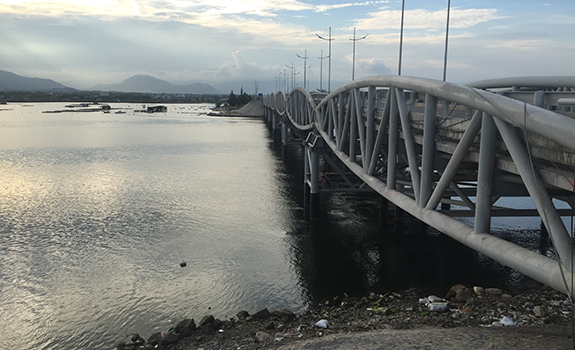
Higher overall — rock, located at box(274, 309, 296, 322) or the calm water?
rock, located at box(274, 309, 296, 322)

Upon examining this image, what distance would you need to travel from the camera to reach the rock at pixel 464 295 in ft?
54.6

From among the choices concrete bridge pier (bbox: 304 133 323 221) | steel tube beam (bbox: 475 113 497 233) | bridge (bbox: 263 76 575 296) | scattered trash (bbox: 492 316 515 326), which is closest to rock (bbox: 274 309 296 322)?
bridge (bbox: 263 76 575 296)

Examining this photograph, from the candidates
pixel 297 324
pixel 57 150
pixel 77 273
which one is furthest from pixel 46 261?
pixel 57 150

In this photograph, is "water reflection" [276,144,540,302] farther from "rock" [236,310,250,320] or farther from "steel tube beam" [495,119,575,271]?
"steel tube beam" [495,119,575,271]

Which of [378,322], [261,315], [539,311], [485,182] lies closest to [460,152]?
[485,182]

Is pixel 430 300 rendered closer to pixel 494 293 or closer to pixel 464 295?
pixel 464 295

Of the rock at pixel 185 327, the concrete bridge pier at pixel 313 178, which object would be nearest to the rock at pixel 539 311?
the rock at pixel 185 327

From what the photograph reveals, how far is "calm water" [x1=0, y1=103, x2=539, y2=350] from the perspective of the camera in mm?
17719

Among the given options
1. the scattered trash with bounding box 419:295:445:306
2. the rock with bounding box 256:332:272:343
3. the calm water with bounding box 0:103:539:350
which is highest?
the scattered trash with bounding box 419:295:445:306

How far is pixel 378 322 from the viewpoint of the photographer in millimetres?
14914

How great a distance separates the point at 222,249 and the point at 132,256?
4411 mm

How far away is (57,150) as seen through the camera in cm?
6600

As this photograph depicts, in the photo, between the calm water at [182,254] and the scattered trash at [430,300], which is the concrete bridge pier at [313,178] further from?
the scattered trash at [430,300]

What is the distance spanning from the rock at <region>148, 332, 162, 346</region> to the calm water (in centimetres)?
83
